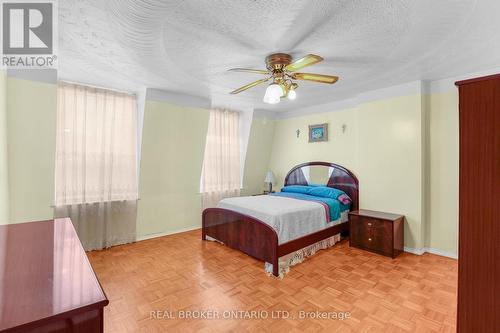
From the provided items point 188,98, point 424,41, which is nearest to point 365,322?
point 424,41

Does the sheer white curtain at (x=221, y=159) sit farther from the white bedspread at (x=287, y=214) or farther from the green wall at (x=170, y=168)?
the white bedspread at (x=287, y=214)

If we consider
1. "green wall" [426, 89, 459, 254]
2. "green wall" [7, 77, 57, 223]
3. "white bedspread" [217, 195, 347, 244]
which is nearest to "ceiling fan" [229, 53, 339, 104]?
"white bedspread" [217, 195, 347, 244]

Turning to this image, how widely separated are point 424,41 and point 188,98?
3.46 m

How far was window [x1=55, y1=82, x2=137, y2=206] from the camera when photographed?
3.38m

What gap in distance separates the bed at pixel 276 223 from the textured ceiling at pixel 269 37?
1822 millimetres

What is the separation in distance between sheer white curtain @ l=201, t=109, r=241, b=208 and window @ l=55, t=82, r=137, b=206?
141 centimetres

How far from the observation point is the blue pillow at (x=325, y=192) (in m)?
4.17

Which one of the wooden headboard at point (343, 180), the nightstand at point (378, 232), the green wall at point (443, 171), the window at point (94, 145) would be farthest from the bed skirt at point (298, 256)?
the window at point (94, 145)

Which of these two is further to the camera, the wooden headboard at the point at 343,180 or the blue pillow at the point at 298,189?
the blue pillow at the point at 298,189

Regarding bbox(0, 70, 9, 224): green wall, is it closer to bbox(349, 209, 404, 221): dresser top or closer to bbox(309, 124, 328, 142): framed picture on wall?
bbox(349, 209, 404, 221): dresser top

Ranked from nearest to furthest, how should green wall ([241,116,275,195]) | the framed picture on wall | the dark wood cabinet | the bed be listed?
the dark wood cabinet < the bed < the framed picture on wall < green wall ([241,116,275,195])

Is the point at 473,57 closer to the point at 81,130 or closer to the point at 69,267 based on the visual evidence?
the point at 69,267

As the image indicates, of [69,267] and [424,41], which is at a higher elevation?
[424,41]

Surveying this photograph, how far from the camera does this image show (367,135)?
4016 mm
